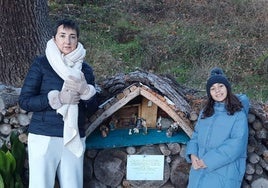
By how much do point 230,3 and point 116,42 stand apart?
3775 millimetres

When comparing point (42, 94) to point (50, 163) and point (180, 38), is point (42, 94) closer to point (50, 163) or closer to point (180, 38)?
point (50, 163)

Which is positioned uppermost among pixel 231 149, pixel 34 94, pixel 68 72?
pixel 68 72

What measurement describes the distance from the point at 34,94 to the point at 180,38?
7147 millimetres

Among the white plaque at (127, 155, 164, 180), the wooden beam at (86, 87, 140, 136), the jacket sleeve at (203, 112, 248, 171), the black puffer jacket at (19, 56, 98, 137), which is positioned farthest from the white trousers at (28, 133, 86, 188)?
the jacket sleeve at (203, 112, 248, 171)

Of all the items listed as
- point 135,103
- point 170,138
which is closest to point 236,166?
point 170,138

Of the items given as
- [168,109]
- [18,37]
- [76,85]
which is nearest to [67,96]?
[76,85]

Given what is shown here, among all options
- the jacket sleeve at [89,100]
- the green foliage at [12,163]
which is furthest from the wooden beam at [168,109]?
the green foliage at [12,163]

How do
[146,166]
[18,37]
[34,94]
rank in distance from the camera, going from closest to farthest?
[34,94], [146,166], [18,37]

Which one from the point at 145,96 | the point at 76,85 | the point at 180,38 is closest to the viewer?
the point at 76,85

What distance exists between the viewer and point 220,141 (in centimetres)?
423

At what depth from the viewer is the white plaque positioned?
4.94 metres

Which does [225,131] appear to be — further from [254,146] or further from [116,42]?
[116,42]

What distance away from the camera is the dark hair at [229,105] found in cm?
425

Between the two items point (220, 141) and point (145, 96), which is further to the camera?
point (145, 96)
